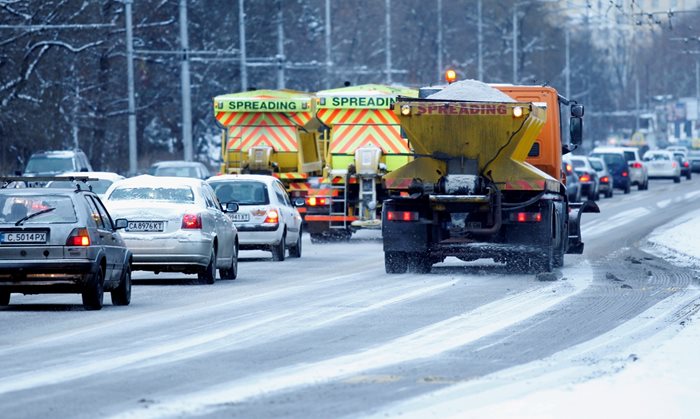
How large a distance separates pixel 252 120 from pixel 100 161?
27268mm

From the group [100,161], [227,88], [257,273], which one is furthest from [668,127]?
[257,273]

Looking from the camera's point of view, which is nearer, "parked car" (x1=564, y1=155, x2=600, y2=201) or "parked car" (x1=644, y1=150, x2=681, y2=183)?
"parked car" (x1=564, y1=155, x2=600, y2=201)

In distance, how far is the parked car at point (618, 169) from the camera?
72.1m

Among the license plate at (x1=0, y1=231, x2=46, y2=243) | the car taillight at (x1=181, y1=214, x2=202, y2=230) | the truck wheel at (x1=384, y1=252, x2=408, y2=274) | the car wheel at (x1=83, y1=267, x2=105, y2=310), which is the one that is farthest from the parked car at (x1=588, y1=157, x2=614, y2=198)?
the license plate at (x1=0, y1=231, x2=46, y2=243)

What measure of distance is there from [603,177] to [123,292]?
47868mm

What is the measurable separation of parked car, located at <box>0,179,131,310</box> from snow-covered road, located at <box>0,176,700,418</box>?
0.37m

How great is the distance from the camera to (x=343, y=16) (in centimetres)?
10612

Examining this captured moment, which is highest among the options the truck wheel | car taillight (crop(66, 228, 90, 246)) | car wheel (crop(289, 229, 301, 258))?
car taillight (crop(66, 228, 90, 246))

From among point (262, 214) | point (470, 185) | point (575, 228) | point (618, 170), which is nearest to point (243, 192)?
point (262, 214)

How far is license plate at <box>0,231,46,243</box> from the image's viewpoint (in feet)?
63.0

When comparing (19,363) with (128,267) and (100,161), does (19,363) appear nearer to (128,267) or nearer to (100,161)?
(128,267)

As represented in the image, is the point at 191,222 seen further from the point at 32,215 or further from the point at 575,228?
the point at 575,228

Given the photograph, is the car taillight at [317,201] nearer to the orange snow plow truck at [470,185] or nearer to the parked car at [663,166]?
the orange snow plow truck at [470,185]

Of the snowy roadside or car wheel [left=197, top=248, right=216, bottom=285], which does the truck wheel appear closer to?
car wheel [left=197, top=248, right=216, bottom=285]
